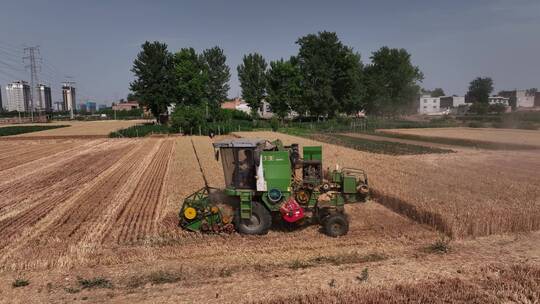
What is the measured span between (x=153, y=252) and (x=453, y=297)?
7.11 meters

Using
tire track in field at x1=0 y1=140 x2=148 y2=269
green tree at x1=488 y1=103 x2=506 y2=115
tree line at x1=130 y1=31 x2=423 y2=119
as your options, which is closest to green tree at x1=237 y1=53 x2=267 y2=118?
tree line at x1=130 y1=31 x2=423 y2=119

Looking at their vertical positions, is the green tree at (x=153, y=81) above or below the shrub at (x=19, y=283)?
above

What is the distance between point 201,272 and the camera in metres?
8.59

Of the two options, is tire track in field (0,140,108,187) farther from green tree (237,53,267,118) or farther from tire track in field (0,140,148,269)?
green tree (237,53,267,118)

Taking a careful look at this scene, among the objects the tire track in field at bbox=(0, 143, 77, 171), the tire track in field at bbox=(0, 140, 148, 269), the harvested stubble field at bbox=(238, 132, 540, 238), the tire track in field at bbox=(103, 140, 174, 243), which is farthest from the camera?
the tire track in field at bbox=(0, 143, 77, 171)

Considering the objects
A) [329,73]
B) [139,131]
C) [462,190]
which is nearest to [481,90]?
[329,73]

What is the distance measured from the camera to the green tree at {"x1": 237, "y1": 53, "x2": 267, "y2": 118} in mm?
93438

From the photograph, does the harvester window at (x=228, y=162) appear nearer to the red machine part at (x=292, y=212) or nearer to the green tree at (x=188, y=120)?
the red machine part at (x=292, y=212)

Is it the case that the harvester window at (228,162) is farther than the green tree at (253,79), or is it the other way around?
the green tree at (253,79)

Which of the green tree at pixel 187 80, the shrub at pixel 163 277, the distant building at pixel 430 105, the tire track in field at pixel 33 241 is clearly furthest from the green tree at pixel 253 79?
the distant building at pixel 430 105

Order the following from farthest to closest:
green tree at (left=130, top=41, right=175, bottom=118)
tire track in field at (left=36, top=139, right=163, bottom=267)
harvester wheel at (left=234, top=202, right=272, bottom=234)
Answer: green tree at (left=130, top=41, right=175, bottom=118) < harvester wheel at (left=234, top=202, right=272, bottom=234) < tire track in field at (left=36, top=139, right=163, bottom=267)

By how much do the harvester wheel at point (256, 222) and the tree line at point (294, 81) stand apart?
1970 inches

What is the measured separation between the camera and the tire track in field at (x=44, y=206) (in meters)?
11.9

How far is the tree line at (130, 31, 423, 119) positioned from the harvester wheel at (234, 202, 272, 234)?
Result: 50039 mm
